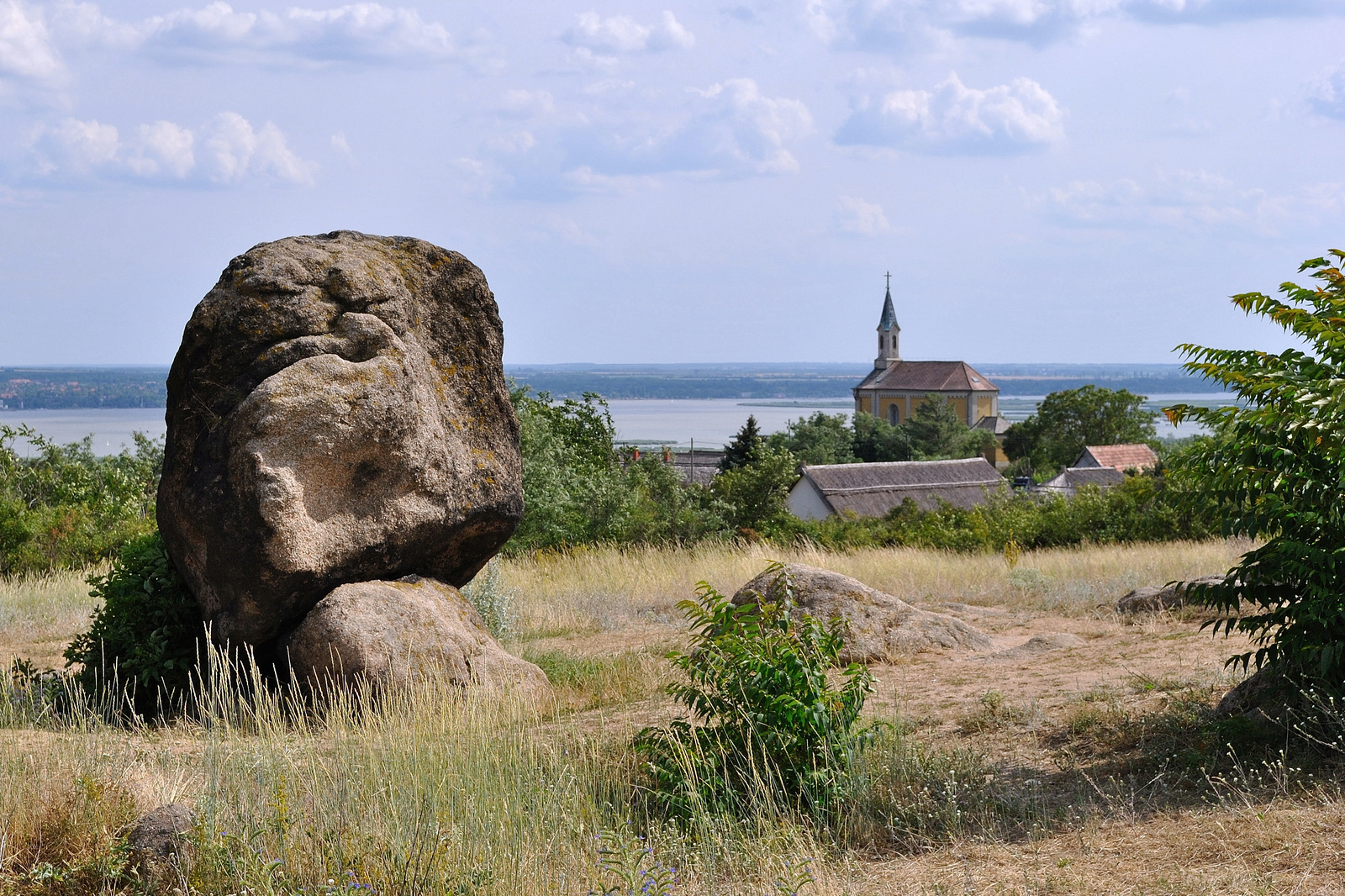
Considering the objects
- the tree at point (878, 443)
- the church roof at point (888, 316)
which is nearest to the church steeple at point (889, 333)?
the church roof at point (888, 316)

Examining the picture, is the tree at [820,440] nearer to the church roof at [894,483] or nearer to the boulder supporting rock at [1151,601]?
the church roof at [894,483]

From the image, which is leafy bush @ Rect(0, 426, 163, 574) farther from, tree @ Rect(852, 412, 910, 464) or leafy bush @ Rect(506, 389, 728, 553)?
tree @ Rect(852, 412, 910, 464)

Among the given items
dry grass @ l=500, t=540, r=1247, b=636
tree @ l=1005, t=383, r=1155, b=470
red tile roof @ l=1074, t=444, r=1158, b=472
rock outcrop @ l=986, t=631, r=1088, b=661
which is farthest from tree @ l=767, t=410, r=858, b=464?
rock outcrop @ l=986, t=631, r=1088, b=661

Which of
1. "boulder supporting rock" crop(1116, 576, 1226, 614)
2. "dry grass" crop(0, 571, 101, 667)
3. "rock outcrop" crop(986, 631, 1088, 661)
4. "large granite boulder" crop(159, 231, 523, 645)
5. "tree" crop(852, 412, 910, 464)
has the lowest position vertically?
"tree" crop(852, 412, 910, 464)

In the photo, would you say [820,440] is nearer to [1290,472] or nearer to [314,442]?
[314,442]

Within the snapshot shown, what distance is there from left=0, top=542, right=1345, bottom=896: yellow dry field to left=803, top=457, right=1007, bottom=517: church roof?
40573 mm

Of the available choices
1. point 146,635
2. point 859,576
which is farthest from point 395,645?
point 859,576

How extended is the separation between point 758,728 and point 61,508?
53.0 feet

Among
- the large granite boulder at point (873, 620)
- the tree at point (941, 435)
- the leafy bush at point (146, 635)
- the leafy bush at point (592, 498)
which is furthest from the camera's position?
the tree at point (941, 435)

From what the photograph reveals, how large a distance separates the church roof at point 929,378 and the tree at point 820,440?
49.7 m

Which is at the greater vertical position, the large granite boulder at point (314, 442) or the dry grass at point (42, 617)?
the large granite boulder at point (314, 442)

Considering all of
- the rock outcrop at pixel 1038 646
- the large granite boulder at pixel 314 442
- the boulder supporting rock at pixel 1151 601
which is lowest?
the rock outcrop at pixel 1038 646

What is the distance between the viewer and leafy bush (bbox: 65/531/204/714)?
29.0 ft

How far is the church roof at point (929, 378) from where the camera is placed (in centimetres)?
14238
